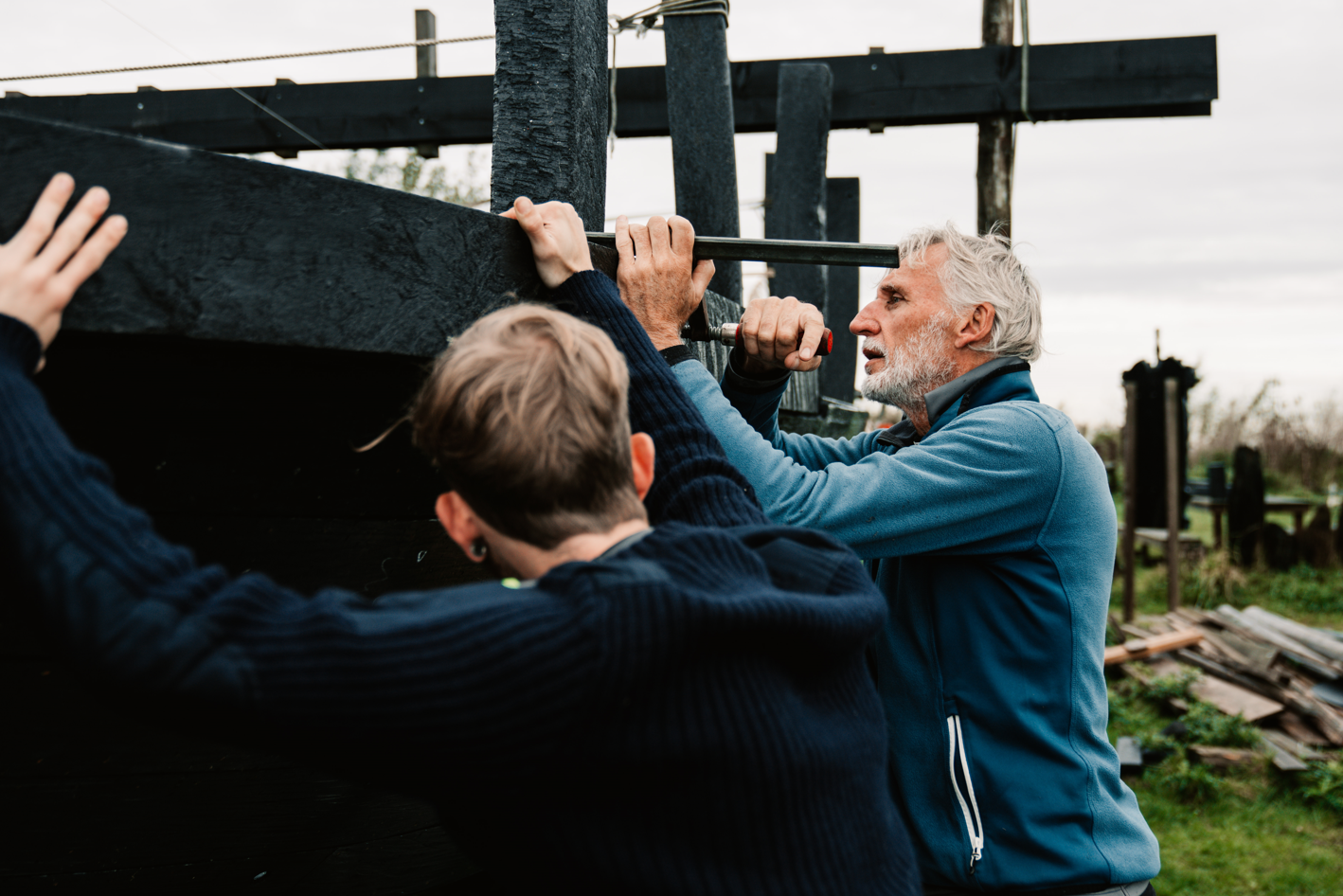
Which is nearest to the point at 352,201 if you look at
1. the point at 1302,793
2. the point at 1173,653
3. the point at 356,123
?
the point at 356,123

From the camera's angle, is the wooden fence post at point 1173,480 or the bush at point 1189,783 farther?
the wooden fence post at point 1173,480

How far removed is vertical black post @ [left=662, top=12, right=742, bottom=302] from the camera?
11.1 feet

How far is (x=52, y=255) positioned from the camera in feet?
2.81

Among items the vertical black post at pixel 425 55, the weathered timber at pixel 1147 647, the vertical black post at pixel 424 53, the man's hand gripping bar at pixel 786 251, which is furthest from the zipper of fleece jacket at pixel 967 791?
the weathered timber at pixel 1147 647

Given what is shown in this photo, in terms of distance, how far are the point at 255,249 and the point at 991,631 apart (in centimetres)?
129

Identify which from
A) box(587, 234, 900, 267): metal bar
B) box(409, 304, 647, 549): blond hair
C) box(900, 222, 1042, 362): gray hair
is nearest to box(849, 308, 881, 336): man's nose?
box(900, 222, 1042, 362): gray hair

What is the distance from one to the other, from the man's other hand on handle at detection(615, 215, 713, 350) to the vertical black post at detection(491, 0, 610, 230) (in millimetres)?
187

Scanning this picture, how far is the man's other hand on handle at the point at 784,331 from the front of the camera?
6.05 feet

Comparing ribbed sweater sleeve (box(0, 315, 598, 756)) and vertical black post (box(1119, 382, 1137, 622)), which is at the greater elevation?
ribbed sweater sleeve (box(0, 315, 598, 756))

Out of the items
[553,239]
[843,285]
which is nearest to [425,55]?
[843,285]

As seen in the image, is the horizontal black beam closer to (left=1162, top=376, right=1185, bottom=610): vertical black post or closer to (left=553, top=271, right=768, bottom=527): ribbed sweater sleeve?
(left=553, top=271, right=768, bottom=527): ribbed sweater sleeve

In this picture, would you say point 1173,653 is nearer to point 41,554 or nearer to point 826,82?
point 826,82

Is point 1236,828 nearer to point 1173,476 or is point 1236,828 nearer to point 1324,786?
point 1324,786

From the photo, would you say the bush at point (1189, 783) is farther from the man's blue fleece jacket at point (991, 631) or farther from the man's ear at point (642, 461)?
the man's ear at point (642, 461)
